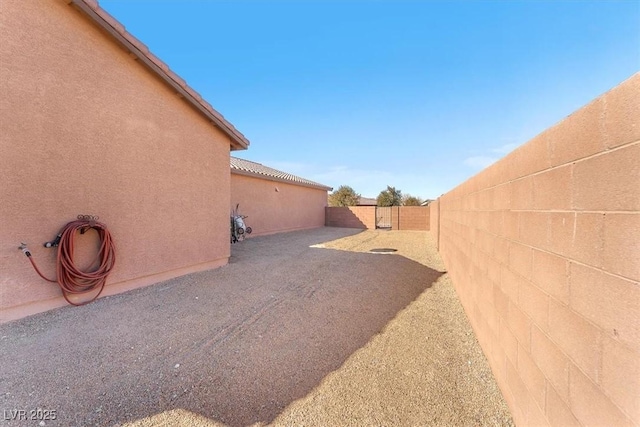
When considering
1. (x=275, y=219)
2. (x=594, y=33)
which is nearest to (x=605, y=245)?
(x=594, y=33)

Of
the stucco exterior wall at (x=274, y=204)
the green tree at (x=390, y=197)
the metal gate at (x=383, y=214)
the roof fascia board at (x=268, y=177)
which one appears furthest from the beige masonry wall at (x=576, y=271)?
the green tree at (x=390, y=197)

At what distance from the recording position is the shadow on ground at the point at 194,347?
7.55 feet

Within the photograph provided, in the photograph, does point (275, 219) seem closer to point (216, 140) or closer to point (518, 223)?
point (216, 140)

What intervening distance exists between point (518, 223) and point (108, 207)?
229 inches

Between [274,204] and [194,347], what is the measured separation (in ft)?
40.1

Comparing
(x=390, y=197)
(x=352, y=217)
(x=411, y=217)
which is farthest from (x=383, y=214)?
(x=390, y=197)

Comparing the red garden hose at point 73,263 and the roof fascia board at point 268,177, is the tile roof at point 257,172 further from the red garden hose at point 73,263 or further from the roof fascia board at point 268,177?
the red garden hose at point 73,263

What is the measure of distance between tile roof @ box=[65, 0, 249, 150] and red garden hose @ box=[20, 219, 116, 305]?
3094 mm

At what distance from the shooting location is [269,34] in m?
9.61

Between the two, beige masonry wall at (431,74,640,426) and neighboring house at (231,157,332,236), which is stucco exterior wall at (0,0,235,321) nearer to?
beige masonry wall at (431,74,640,426)

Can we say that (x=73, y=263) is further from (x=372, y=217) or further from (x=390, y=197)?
(x=390, y=197)

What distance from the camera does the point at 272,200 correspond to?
49.2ft

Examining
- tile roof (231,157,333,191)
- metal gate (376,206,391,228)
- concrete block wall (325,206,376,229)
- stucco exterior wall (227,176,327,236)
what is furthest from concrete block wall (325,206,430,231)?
tile roof (231,157,333,191)

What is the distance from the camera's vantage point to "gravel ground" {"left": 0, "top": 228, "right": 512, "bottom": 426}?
2.20 m
